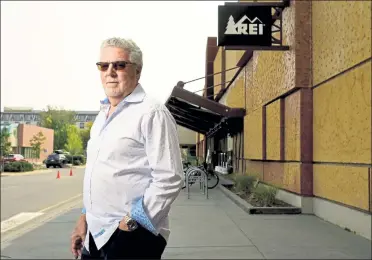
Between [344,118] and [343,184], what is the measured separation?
3.66 ft

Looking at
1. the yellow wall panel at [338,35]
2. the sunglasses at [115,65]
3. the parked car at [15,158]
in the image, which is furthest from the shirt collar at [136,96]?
the parked car at [15,158]

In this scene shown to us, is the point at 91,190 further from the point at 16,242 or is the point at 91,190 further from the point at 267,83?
the point at 267,83

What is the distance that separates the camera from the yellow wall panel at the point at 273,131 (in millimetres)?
11773

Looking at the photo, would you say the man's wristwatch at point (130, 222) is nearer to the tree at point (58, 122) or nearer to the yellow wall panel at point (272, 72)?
the yellow wall panel at point (272, 72)

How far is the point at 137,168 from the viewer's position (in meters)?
2.03

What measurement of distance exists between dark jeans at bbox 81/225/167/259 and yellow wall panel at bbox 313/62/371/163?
534cm

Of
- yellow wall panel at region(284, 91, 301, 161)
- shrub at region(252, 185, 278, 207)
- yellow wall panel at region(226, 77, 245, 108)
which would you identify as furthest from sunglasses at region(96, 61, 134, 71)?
yellow wall panel at region(226, 77, 245, 108)

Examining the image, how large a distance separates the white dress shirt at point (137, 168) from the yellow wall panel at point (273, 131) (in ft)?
32.4

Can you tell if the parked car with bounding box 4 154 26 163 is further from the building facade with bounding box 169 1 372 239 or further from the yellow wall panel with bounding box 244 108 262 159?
the building facade with bounding box 169 1 372 239

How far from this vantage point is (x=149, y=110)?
81.1 inches

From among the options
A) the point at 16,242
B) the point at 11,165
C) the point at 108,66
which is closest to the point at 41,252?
the point at 16,242

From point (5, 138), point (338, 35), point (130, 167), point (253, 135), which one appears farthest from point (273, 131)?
point (5, 138)

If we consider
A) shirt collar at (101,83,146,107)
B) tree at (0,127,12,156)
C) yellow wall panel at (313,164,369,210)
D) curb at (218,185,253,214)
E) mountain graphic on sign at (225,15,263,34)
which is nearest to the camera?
shirt collar at (101,83,146,107)

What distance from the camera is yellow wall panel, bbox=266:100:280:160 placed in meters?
11.8
